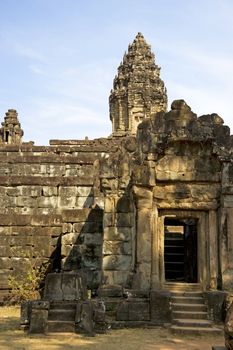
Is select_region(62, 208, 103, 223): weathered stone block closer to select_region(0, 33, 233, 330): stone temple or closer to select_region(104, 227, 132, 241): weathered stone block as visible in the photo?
select_region(0, 33, 233, 330): stone temple

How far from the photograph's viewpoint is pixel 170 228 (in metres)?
16.4

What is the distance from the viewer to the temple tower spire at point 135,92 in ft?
113

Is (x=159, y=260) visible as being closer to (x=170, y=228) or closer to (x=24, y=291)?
(x=24, y=291)

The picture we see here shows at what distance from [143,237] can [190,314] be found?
1754 millimetres

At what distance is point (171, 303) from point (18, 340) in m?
3.29

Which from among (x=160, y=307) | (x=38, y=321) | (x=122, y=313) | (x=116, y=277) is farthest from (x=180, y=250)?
(x=38, y=321)

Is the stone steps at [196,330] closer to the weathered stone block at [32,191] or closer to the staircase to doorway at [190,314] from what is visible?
the staircase to doorway at [190,314]

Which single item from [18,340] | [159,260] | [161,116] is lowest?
[18,340]

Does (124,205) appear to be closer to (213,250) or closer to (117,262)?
(117,262)

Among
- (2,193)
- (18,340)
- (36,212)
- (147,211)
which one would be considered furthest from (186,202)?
(2,193)

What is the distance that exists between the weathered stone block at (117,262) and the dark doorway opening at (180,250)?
2627mm

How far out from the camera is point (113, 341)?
7.68 metres

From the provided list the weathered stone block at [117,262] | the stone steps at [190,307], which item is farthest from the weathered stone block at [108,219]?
the stone steps at [190,307]

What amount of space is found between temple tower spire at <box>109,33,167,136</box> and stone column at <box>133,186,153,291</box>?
23.3 metres
